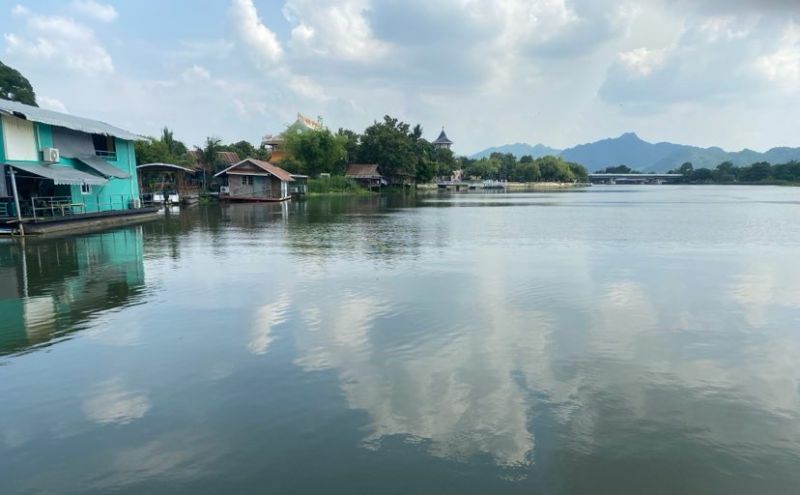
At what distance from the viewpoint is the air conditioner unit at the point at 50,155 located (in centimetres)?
2348

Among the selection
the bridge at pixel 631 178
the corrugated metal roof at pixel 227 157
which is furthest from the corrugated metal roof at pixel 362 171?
the bridge at pixel 631 178

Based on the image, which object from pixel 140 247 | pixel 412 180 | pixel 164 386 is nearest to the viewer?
pixel 164 386

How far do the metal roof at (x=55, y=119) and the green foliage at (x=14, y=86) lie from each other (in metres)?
33.4

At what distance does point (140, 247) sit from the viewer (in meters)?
19.1

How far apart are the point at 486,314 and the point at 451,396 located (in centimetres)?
374

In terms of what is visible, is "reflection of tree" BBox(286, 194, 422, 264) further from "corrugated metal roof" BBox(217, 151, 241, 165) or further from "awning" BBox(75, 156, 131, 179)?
"corrugated metal roof" BBox(217, 151, 241, 165)

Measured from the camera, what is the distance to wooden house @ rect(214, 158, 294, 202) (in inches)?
1896

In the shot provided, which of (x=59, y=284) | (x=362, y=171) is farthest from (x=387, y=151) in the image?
(x=59, y=284)

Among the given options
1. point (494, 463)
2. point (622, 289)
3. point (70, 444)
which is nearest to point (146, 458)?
point (70, 444)

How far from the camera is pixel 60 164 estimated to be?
2502cm

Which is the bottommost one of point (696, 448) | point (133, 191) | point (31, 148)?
point (696, 448)

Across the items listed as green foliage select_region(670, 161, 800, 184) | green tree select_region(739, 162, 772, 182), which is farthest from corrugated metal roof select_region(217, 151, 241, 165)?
green tree select_region(739, 162, 772, 182)

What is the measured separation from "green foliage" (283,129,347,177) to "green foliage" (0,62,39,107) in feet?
94.0

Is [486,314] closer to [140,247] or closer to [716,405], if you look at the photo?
[716,405]
